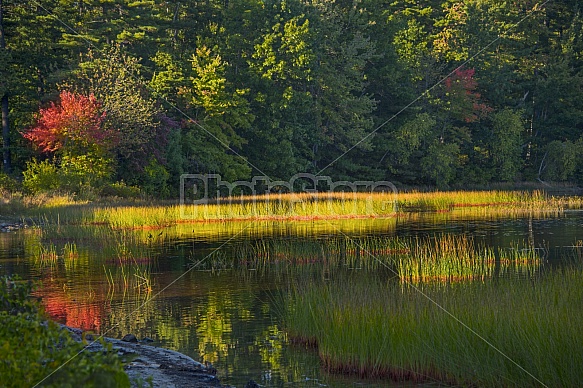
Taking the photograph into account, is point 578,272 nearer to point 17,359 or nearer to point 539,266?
point 539,266

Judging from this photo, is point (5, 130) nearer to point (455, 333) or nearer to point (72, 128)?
point (72, 128)

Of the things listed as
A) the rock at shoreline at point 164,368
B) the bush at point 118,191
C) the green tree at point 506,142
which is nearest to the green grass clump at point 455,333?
the rock at shoreline at point 164,368

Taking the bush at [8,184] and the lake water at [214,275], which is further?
the bush at [8,184]

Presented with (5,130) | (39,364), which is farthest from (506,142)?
(39,364)

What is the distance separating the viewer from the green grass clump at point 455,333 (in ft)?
32.4

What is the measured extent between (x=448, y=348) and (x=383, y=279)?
7.09m

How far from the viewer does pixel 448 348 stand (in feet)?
35.8

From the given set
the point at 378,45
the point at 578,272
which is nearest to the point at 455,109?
the point at 378,45

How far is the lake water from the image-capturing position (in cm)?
1298

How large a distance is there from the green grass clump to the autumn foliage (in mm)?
34787

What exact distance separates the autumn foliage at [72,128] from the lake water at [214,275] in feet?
44.4

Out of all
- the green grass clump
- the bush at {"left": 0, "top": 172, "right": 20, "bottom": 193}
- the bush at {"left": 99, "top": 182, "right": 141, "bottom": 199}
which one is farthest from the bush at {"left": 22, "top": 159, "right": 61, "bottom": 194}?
the green grass clump

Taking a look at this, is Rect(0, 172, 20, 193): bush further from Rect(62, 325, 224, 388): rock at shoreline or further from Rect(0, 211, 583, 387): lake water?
Rect(62, 325, 224, 388): rock at shoreline

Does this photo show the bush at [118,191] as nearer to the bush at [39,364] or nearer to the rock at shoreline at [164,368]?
the rock at shoreline at [164,368]
